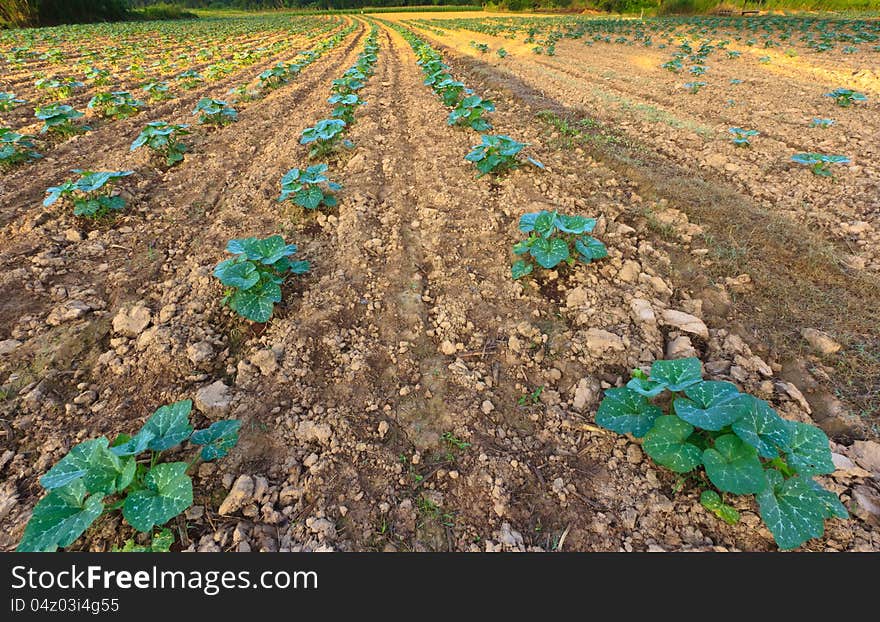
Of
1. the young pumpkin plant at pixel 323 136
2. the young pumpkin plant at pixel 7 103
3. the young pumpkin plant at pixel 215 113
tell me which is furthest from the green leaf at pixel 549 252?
the young pumpkin plant at pixel 7 103

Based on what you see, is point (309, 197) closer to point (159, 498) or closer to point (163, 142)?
point (163, 142)

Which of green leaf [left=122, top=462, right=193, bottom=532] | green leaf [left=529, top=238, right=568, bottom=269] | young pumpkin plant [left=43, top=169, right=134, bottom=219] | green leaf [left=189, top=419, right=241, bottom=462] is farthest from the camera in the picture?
young pumpkin plant [left=43, top=169, right=134, bottom=219]

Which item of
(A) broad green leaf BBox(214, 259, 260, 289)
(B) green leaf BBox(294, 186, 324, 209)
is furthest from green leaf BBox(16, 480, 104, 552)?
(B) green leaf BBox(294, 186, 324, 209)

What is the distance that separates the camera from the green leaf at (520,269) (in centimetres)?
318

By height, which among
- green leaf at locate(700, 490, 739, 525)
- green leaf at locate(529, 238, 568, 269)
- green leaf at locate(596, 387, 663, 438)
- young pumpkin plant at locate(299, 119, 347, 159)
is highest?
young pumpkin plant at locate(299, 119, 347, 159)

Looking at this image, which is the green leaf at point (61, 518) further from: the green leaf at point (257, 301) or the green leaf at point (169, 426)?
the green leaf at point (257, 301)

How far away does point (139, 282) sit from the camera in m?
3.32

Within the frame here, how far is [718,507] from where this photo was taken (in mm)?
1822

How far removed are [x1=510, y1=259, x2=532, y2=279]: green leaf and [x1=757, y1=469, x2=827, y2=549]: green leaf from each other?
1.94m

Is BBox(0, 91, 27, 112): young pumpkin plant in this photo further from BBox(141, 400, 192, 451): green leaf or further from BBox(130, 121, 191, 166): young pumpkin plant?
BBox(141, 400, 192, 451): green leaf

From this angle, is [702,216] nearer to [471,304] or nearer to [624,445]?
[471,304]

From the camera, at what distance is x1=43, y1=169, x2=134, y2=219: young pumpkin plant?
394 cm

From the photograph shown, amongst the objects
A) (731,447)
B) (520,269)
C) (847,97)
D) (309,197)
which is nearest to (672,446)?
(731,447)

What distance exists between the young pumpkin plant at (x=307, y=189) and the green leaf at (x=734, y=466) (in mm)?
3765
